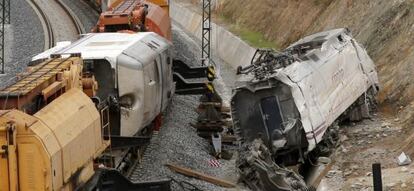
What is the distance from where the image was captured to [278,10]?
1542 inches

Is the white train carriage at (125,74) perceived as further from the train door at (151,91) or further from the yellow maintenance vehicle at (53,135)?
the yellow maintenance vehicle at (53,135)

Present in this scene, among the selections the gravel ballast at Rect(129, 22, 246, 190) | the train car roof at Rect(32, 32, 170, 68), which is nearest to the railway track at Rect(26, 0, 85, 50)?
the gravel ballast at Rect(129, 22, 246, 190)

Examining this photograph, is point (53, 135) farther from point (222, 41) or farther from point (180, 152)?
point (222, 41)

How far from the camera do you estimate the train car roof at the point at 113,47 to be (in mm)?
15375

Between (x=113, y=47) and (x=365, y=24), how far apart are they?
1446 centimetres

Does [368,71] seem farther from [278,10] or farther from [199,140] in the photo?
[278,10]

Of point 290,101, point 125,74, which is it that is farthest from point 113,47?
point 290,101

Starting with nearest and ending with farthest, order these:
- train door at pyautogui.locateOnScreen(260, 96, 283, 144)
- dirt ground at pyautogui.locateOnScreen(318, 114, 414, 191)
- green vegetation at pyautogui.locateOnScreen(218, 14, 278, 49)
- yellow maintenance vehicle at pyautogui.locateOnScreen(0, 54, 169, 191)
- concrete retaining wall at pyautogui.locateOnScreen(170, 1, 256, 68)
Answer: yellow maintenance vehicle at pyautogui.locateOnScreen(0, 54, 169, 191) < dirt ground at pyautogui.locateOnScreen(318, 114, 414, 191) < train door at pyautogui.locateOnScreen(260, 96, 283, 144) < concrete retaining wall at pyautogui.locateOnScreen(170, 1, 256, 68) < green vegetation at pyautogui.locateOnScreen(218, 14, 278, 49)

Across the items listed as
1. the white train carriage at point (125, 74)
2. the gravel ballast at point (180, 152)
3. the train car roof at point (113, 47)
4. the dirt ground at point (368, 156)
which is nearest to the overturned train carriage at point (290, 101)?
the dirt ground at point (368, 156)

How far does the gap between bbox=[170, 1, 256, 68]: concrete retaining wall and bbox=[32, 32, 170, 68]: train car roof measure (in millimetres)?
15641

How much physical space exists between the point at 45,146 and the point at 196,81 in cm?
1365

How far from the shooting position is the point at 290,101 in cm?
1675

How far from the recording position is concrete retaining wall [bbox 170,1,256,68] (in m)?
35.1

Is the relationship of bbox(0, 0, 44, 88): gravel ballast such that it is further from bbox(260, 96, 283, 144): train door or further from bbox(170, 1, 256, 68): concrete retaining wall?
bbox(170, 1, 256, 68): concrete retaining wall
